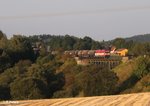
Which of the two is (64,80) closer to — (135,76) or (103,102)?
(135,76)

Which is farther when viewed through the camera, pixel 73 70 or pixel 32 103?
pixel 73 70

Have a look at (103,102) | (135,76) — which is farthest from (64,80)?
(103,102)

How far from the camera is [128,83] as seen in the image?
4488 cm

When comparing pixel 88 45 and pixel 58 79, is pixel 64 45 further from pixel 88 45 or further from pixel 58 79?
pixel 58 79

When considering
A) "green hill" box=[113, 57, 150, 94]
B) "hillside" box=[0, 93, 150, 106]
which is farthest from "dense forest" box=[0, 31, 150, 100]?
"hillside" box=[0, 93, 150, 106]

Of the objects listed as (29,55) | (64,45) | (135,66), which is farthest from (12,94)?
(64,45)

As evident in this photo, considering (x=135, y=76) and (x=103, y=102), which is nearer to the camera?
(x=103, y=102)

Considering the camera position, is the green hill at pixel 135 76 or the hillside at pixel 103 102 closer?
the hillside at pixel 103 102

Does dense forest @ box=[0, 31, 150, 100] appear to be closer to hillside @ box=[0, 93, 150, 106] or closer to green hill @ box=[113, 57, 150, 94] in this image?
green hill @ box=[113, 57, 150, 94]

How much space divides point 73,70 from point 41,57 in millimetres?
15646

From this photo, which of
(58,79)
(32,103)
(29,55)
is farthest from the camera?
(29,55)

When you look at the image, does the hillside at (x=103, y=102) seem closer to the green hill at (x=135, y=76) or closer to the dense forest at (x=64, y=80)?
the dense forest at (x=64, y=80)

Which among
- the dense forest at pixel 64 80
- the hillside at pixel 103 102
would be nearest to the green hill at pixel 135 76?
the dense forest at pixel 64 80

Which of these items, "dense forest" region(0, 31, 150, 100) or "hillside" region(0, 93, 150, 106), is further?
"dense forest" region(0, 31, 150, 100)
